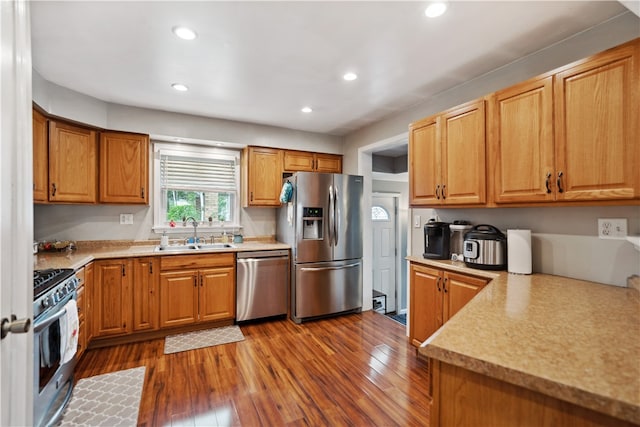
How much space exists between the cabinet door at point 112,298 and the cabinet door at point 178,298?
309mm

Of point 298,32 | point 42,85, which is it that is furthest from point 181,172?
point 298,32

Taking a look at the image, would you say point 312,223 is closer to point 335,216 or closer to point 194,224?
point 335,216

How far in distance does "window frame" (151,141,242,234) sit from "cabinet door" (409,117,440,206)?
2.38 meters

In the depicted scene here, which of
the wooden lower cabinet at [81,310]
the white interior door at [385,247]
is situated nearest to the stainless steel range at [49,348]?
the wooden lower cabinet at [81,310]

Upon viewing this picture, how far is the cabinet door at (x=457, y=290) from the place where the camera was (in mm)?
2047

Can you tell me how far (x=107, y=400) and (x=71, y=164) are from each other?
88.1 inches

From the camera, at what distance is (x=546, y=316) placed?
115 centimetres

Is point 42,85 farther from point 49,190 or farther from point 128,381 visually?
point 128,381

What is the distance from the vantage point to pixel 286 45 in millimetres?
1994

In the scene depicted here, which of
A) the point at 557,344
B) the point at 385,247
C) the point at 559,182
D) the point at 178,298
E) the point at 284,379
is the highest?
the point at 559,182

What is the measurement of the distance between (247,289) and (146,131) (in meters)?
2.15

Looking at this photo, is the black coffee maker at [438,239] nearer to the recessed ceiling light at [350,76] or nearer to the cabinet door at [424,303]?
the cabinet door at [424,303]

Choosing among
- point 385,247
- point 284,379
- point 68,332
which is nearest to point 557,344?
point 284,379

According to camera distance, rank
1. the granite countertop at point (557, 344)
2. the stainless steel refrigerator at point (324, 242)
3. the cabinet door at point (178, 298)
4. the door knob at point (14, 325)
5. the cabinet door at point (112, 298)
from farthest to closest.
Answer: the stainless steel refrigerator at point (324, 242) < the cabinet door at point (178, 298) < the cabinet door at point (112, 298) < the door knob at point (14, 325) < the granite countertop at point (557, 344)
